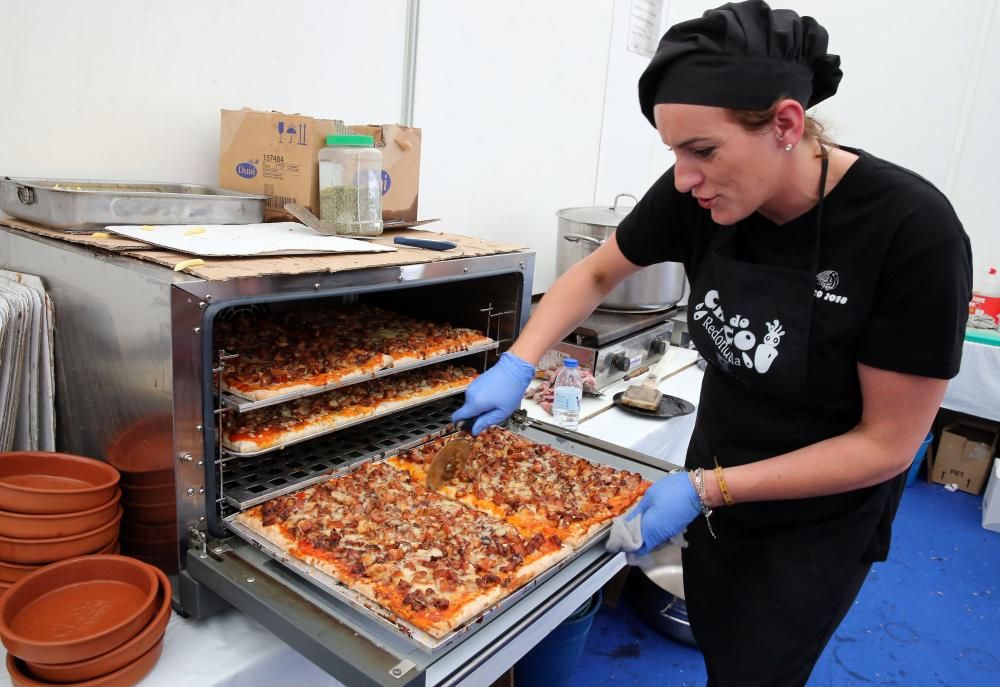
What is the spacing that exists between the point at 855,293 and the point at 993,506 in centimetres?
400

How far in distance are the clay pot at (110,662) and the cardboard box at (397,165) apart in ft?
4.32

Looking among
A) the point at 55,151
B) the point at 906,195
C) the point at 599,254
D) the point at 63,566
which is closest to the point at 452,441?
the point at 599,254

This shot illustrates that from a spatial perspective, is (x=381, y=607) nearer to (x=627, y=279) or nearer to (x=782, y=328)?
(x=782, y=328)

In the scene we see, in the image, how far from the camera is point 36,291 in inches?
56.2

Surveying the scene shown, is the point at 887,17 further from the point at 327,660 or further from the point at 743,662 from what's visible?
the point at 327,660

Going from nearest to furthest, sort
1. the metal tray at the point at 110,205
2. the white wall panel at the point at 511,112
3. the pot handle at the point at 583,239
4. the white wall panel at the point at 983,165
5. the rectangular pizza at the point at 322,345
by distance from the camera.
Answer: the metal tray at the point at 110,205, the rectangular pizza at the point at 322,345, the white wall panel at the point at 511,112, the pot handle at the point at 583,239, the white wall panel at the point at 983,165

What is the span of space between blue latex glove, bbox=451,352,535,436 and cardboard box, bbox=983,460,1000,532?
4.04m

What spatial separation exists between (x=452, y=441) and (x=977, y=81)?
5.23 m

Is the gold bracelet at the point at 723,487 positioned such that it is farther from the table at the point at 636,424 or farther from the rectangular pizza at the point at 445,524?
the table at the point at 636,424

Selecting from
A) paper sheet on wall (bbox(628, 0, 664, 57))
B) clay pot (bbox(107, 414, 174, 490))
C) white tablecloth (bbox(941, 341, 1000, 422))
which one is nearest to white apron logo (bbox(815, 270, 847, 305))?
clay pot (bbox(107, 414, 174, 490))

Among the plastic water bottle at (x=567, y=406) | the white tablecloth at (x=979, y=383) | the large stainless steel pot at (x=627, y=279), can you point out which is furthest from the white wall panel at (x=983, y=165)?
the plastic water bottle at (x=567, y=406)

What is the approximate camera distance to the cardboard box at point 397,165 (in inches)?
78.3

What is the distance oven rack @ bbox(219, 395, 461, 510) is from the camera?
5.04 feet

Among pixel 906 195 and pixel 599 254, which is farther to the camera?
pixel 599 254
